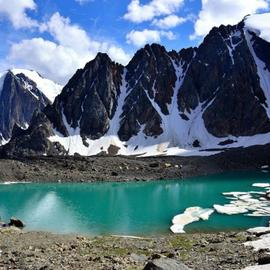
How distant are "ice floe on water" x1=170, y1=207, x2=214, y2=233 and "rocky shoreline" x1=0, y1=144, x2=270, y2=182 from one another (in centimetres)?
7268

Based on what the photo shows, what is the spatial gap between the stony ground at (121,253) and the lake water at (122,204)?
1524 centimetres

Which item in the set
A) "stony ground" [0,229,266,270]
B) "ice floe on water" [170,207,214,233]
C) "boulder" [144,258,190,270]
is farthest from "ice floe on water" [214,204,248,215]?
"boulder" [144,258,190,270]

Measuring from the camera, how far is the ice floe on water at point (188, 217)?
69.3 m

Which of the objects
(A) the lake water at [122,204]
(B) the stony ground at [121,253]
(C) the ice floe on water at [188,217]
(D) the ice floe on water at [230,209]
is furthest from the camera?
(D) the ice floe on water at [230,209]

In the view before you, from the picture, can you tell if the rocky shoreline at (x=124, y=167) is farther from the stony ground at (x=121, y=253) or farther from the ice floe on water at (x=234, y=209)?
the stony ground at (x=121, y=253)

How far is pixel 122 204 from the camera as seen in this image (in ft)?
335

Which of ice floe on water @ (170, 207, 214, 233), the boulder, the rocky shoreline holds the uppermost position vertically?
the rocky shoreline

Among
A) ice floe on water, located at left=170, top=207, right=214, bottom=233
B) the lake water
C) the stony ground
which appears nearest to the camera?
the stony ground

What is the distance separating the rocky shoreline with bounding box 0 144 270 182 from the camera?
160 meters

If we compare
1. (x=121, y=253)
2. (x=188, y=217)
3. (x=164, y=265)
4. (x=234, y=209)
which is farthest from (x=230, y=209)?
(x=164, y=265)

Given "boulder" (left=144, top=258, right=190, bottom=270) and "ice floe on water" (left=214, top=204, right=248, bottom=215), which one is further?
"ice floe on water" (left=214, top=204, right=248, bottom=215)

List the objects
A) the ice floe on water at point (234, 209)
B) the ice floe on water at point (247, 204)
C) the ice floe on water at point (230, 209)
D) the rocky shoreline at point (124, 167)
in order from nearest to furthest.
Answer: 1. the ice floe on water at point (234, 209)
2. the ice floe on water at point (247, 204)
3. the ice floe on water at point (230, 209)
4. the rocky shoreline at point (124, 167)

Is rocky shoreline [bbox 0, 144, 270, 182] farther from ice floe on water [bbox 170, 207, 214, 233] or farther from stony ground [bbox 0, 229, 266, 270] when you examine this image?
stony ground [bbox 0, 229, 266, 270]

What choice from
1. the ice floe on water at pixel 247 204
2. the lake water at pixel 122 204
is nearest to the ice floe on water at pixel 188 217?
the lake water at pixel 122 204
